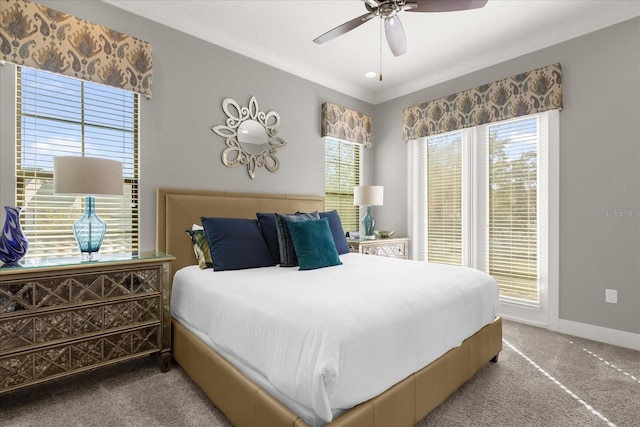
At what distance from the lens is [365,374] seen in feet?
4.42

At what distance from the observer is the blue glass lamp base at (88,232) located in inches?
87.2

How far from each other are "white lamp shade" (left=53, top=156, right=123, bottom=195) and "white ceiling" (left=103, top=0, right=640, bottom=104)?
143 centimetres

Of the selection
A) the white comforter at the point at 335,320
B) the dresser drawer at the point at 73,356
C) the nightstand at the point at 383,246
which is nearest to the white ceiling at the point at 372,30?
the nightstand at the point at 383,246

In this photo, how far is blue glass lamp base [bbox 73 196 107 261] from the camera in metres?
2.21

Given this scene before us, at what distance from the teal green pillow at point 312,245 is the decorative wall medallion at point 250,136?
3.68 feet

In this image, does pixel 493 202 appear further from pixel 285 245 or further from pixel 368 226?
pixel 285 245

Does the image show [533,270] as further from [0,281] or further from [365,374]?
[0,281]

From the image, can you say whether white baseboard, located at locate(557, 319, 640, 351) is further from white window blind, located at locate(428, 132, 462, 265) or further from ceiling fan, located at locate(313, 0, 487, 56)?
ceiling fan, located at locate(313, 0, 487, 56)

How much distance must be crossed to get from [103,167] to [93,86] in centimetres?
86

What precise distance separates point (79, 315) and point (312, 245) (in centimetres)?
153

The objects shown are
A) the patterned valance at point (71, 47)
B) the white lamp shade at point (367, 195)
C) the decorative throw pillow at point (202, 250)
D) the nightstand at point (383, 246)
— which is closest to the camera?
the patterned valance at point (71, 47)

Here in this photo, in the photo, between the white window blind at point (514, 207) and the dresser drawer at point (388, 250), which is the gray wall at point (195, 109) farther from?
the white window blind at point (514, 207)

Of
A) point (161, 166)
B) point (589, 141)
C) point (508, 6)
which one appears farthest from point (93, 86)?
point (589, 141)

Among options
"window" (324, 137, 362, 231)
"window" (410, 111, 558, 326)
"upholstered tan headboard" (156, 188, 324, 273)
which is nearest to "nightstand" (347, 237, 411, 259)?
"window" (410, 111, 558, 326)
